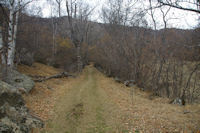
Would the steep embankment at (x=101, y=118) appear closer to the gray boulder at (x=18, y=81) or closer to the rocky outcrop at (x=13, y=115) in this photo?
the rocky outcrop at (x=13, y=115)

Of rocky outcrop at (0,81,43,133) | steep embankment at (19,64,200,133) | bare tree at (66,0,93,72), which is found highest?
bare tree at (66,0,93,72)

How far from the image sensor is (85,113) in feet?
23.3

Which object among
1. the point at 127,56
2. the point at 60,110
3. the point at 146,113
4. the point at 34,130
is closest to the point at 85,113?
the point at 60,110

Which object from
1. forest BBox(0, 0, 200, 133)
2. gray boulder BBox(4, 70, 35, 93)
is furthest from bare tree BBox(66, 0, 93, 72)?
gray boulder BBox(4, 70, 35, 93)

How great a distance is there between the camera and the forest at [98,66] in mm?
5734

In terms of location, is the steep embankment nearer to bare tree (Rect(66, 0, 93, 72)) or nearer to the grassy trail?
the grassy trail

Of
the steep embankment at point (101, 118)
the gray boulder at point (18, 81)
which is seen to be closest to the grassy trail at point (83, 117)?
the steep embankment at point (101, 118)

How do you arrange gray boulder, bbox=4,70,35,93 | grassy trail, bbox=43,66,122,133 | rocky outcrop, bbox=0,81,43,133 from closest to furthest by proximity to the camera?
rocky outcrop, bbox=0,81,43,133 < grassy trail, bbox=43,66,122,133 < gray boulder, bbox=4,70,35,93

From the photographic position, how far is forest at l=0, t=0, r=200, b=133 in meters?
5.73

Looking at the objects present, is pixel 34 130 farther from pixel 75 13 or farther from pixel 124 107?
pixel 75 13

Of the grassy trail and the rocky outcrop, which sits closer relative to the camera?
the rocky outcrop

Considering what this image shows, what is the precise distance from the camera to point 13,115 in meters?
5.00

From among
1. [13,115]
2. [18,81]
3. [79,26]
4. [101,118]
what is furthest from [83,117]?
[79,26]

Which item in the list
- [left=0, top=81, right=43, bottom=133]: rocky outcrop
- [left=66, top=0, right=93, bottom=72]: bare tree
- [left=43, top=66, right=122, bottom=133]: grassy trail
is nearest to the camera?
[left=0, top=81, right=43, bottom=133]: rocky outcrop
